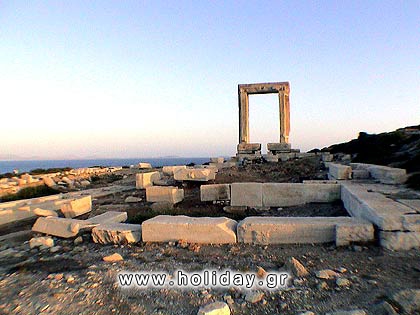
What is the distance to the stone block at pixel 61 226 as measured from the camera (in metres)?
5.61

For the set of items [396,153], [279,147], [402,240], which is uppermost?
[279,147]

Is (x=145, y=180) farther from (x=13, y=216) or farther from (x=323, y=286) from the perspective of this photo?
(x=323, y=286)

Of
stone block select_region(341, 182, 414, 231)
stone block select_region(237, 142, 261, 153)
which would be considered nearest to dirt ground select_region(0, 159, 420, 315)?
stone block select_region(341, 182, 414, 231)

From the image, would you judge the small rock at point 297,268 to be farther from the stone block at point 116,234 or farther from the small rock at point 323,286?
the stone block at point 116,234

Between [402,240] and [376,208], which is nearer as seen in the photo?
[402,240]

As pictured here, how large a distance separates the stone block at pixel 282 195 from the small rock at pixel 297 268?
3901mm

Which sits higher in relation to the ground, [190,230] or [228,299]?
[190,230]

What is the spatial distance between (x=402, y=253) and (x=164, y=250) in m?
3.34

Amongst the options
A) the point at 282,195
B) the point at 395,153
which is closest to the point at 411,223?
the point at 282,195

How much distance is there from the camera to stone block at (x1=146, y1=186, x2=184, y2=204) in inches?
347

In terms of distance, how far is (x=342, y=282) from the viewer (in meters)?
3.20

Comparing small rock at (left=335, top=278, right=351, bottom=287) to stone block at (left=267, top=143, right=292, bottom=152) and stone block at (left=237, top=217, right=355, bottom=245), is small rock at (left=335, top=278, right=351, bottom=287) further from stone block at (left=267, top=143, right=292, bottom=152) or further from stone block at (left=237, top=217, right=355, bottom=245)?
stone block at (left=267, top=143, right=292, bottom=152)

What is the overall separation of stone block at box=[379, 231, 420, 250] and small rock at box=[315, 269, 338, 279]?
1.24 metres

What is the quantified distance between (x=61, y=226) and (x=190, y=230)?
2.79m
